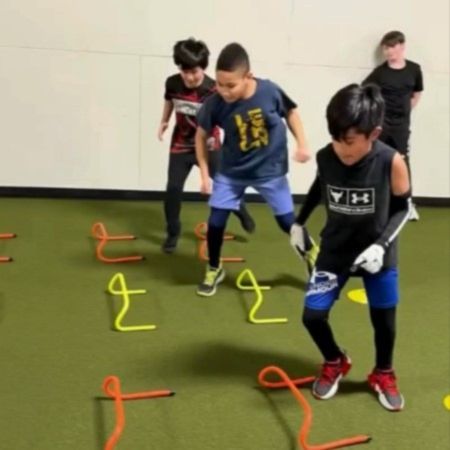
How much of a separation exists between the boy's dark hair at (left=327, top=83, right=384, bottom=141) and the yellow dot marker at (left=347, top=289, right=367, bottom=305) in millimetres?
1457

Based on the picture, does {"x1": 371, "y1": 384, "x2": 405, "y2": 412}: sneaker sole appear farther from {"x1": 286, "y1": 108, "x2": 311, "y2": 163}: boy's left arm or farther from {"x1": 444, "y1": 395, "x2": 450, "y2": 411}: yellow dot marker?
{"x1": 286, "y1": 108, "x2": 311, "y2": 163}: boy's left arm

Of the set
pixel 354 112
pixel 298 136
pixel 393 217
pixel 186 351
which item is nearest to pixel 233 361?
pixel 186 351

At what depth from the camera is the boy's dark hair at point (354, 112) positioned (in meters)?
1.90

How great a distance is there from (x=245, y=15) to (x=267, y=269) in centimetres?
192

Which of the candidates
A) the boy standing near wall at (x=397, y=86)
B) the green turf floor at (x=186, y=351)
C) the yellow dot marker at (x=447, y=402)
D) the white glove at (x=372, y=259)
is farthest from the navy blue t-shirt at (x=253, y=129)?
the boy standing near wall at (x=397, y=86)

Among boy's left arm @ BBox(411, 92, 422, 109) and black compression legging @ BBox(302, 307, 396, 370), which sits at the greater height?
boy's left arm @ BBox(411, 92, 422, 109)

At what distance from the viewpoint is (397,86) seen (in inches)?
176

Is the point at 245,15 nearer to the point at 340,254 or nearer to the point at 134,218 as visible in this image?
the point at 134,218

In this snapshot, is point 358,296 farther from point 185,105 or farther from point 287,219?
point 185,105

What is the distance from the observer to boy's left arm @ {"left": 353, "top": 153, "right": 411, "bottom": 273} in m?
2.02

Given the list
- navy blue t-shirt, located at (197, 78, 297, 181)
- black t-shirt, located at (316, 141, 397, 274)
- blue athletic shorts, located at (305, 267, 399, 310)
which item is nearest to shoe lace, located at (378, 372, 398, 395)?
blue athletic shorts, located at (305, 267, 399, 310)

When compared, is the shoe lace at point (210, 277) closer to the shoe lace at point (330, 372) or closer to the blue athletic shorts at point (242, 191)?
the blue athletic shorts at point (242, 191)

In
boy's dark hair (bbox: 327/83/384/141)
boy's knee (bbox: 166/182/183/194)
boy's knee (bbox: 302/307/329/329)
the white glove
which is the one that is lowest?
boy's knee (bbox: 302/307/329/329)

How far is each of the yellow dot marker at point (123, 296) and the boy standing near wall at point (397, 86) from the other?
6.87 ft
